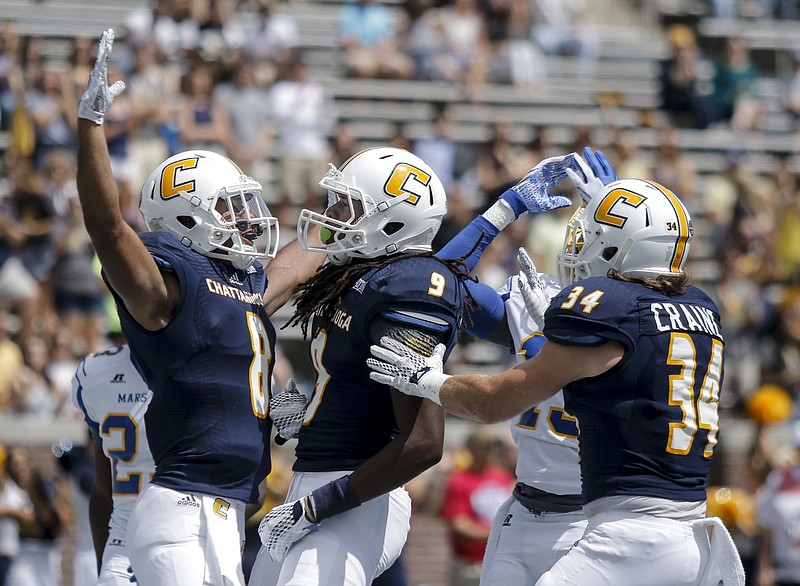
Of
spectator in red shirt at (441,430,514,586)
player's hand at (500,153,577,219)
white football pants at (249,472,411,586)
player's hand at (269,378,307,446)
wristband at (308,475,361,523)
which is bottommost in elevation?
spectator in red shirt at (441,430,514,586)

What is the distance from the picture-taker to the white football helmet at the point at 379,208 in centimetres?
438

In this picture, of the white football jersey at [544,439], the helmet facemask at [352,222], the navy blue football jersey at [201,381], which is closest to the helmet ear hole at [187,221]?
the navy blue football jersey at [201,381]

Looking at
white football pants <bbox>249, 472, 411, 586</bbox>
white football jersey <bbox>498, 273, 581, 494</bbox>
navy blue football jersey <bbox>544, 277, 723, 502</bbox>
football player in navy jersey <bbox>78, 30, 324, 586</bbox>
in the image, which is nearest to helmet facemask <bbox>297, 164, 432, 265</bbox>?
football player in navy jersey <bbox>78, 30, 324, 586</bbox>

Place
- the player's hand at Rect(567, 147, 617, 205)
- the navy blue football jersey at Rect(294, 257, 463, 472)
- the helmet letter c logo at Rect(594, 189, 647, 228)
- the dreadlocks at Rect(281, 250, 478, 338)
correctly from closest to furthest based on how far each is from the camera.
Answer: the navy blue football jersey at Rect(294, 257, 463, 472) < the dreadlocks at Rect(281, 250, 478, 338) < the helmet letter c logo at Rect(594, 189, 647, 228) < the player's hand at Rect(567, 147, 617, 205)

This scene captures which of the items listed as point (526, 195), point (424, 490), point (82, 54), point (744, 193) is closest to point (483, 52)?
point (744, 193)

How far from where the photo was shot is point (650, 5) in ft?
52.5

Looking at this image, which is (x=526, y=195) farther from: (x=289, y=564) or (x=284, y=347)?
(x=284, y=347)

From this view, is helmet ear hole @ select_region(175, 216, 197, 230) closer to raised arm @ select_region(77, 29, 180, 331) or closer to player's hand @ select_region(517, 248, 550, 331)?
raised arm @ select_region(77, 29, 180, 331)

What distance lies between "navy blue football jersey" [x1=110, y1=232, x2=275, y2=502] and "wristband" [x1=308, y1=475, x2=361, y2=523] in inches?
13.8

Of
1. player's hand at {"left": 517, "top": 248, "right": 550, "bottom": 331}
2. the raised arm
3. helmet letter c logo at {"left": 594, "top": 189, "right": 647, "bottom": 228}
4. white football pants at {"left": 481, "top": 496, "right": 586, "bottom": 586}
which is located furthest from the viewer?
white football pants at {"left": 481, "top": 496, "right": 586, "bottom": 586}

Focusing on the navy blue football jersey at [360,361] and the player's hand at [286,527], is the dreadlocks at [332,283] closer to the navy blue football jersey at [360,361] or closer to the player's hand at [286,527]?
the navy blue football jersey at [360,361]

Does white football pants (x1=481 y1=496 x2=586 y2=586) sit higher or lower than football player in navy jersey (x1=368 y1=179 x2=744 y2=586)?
lower

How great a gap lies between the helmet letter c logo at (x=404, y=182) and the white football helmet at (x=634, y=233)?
603 millimetres

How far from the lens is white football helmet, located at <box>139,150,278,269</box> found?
14.6 feet
